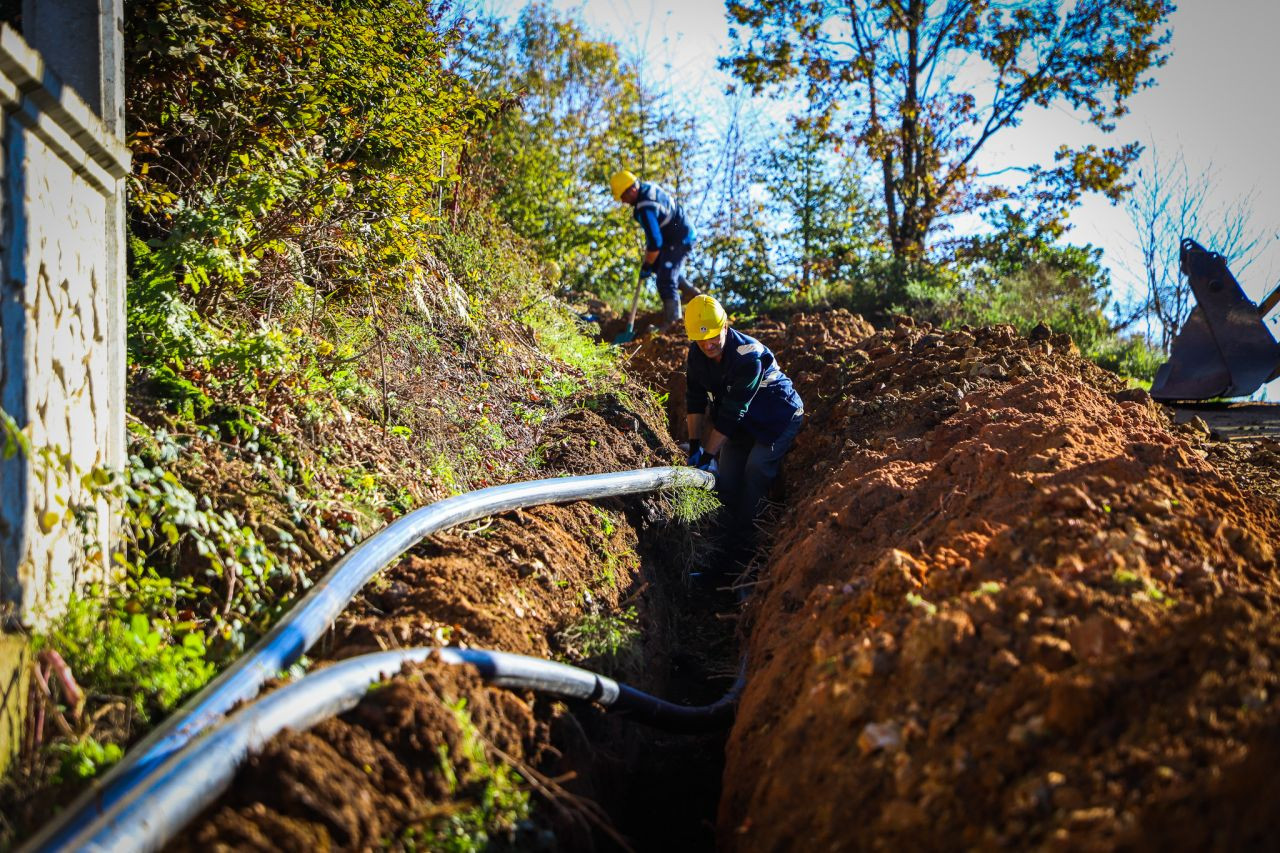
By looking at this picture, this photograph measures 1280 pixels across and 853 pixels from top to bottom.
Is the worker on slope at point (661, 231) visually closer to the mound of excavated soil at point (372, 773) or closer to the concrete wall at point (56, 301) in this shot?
the concrete wall at point (56, 301)

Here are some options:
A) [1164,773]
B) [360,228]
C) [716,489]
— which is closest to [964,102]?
[716,489]

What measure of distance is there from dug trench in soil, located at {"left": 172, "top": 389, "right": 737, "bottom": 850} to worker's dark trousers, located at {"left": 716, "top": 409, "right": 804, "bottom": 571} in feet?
2.46

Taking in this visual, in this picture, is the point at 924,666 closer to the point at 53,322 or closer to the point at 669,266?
the point at 53,322

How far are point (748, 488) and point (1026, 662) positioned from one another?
13.8 feet

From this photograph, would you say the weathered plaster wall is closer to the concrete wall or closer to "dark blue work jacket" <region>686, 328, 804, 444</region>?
the concrete wall

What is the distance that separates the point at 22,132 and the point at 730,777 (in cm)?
356

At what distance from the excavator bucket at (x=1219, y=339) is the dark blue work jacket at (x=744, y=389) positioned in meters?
4.25

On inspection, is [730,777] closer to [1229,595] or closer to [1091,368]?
[1229,595]

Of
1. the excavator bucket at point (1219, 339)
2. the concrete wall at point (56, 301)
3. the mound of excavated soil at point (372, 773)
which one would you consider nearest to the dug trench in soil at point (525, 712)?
the mound of excavated soil at point (372, 773)

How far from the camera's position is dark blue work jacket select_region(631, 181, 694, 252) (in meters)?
10.3

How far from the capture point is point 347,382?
521 cm

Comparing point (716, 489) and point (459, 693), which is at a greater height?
point (716, 489)

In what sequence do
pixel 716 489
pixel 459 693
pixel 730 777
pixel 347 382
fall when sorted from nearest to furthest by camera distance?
pixel 459 693, pixel 730 777, pixel 347 382, pixel 716 489

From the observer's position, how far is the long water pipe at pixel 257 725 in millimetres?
2115
